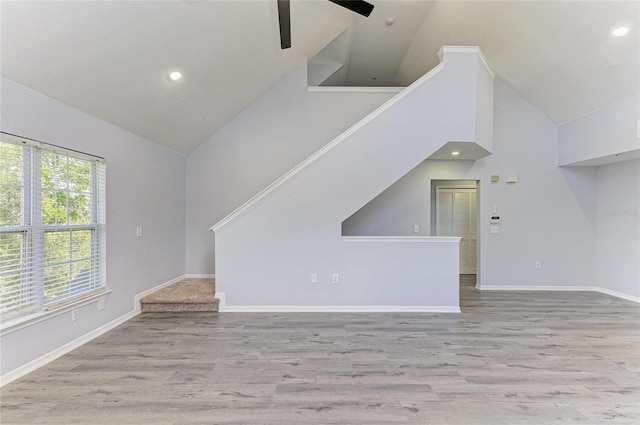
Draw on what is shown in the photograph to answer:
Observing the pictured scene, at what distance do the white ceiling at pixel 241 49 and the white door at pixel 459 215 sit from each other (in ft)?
7.30

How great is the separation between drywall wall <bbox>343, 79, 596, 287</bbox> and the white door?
134 cm

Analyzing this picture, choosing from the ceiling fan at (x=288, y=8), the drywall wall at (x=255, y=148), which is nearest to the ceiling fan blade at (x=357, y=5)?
the ceiling fan at (x=288, y=8)

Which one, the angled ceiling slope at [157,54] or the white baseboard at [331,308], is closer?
the angled ceiling slope at [157,54]

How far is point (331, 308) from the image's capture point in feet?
13.1

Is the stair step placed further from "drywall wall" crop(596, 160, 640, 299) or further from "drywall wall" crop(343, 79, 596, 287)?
"drywall wall" crop(596, 160, 640, 299)

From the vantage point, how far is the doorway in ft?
21.8

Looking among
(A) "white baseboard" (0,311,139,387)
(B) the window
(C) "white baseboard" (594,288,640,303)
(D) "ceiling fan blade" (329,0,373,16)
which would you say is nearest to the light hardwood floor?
(A) "white baseboard" (0,311,139,387)

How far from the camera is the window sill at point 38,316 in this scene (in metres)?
2.28

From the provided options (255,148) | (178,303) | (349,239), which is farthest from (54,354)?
(255,148)

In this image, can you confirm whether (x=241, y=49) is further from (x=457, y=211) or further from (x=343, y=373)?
(x=457, y=211)

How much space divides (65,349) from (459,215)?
6943 mm

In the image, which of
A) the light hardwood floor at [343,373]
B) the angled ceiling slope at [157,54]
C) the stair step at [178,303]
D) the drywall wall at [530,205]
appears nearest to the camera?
the light hardwood floor at [343,373]

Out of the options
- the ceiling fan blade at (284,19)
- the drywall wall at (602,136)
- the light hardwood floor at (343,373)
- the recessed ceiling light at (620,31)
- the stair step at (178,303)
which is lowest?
the light hardwood floor at (343,373)

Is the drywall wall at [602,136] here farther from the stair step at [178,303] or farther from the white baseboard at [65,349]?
the white baseboard at [65,349]
